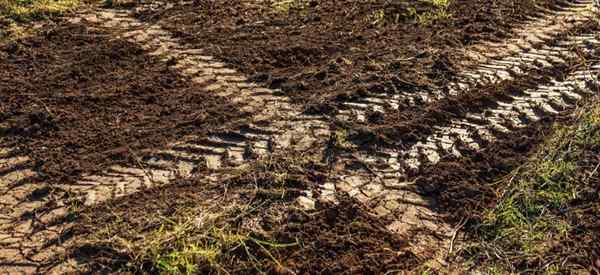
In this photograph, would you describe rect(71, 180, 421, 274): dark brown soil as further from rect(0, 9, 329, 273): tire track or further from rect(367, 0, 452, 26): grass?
rect(367, 0, 452, 26): grass

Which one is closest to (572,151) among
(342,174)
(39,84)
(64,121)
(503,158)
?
(503,158)

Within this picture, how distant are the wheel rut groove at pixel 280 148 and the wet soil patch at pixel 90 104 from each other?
0.42 ft

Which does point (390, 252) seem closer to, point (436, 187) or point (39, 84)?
point (436, 187)

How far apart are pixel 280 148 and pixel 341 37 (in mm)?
1983

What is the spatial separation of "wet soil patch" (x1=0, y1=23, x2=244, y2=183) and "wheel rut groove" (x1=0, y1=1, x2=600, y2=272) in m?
0.13

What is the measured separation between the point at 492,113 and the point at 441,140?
60cm

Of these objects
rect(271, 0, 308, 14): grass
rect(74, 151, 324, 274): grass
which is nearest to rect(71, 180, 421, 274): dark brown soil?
rect(74, 151, 324, 274): grass

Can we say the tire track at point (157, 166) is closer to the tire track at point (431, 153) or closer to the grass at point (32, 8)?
the tire track at point (431, 153)

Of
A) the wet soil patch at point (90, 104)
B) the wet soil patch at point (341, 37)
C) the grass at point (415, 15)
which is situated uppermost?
the grass at point (415, 15)

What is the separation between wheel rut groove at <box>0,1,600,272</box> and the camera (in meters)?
3.46

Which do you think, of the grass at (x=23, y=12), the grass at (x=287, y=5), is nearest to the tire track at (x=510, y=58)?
the grass at (x=287, y=5)

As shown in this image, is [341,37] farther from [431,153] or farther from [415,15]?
[431,153]

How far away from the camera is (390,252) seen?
3.25m

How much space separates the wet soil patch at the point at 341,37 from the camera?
493 cm
